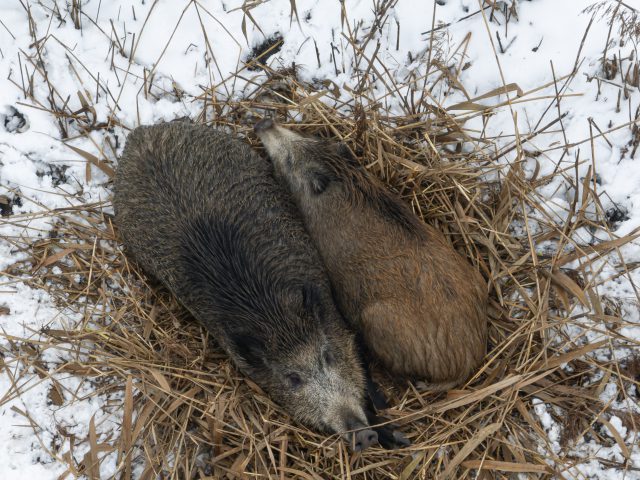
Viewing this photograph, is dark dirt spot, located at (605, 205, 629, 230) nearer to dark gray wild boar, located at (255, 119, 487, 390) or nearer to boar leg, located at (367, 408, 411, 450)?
dark gray wild boar, located at (255, 119, 487, 390)

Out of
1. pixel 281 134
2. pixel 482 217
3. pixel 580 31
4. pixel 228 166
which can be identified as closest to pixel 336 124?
pixel 281 134

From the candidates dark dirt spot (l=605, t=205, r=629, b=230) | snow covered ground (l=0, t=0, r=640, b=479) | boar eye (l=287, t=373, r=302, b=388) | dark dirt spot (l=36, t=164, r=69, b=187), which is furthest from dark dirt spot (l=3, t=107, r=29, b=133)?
dark dirt spot (l=605, t=205, r=629, b=230)

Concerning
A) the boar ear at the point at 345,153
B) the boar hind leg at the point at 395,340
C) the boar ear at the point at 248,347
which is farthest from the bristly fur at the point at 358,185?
the boar ear at the point at 248,347

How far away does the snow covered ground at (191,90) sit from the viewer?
386 cm

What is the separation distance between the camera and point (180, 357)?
411 cm

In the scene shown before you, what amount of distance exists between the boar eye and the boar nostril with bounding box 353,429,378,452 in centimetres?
55

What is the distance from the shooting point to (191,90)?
4.68m

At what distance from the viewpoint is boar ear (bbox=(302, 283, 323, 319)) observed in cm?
388

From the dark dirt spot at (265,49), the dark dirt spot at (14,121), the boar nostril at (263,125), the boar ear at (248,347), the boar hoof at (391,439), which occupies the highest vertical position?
the dark dirt spot at (14,121)

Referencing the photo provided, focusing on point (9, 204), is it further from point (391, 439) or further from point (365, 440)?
point (391, 439)

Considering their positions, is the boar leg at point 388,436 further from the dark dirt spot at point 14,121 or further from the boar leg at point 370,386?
the dark dirt spot at point 14,121

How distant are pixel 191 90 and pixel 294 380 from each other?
2432 mm

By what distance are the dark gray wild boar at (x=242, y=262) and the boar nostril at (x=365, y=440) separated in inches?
3.2

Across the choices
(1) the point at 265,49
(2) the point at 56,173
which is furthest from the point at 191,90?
(2) the point at 56,173
